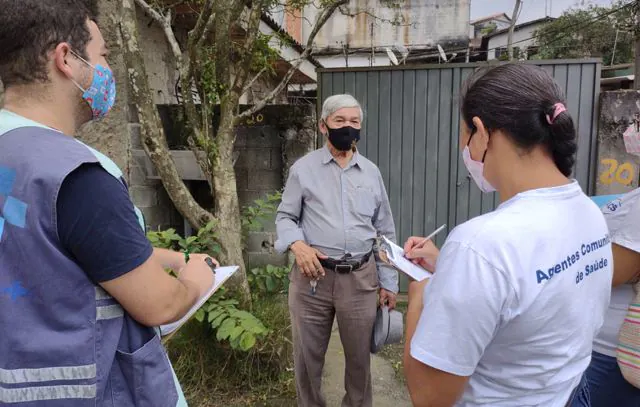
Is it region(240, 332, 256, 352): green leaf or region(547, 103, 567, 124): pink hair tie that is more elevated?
region(547, 103, 567, 124): pink hair tie

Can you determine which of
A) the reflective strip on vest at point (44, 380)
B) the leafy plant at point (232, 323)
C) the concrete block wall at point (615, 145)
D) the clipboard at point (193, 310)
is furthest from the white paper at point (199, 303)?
the concrete block wall at point (615, 145)

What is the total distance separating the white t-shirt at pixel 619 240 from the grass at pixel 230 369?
6.79 ft

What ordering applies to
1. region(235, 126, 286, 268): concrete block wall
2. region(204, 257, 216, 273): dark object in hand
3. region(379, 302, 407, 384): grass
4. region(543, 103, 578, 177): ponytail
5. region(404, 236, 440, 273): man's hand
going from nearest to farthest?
region(543, 103, 578, 177): ponytail → region(204, 257, 216, 273): dark object in hand → region(404, 236, 440, 273): man's hand → region(379, 302, 407, 384): grass → region(235, 126, 286, 268): concrete block wall

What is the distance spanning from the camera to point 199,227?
319 centimetres

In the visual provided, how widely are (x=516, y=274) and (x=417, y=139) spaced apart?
3.88m

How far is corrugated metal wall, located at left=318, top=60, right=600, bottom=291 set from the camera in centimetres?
465

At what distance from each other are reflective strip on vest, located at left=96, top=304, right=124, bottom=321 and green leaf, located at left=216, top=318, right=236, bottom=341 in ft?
5.28

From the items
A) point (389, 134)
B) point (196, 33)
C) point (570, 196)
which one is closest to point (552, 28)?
point (389, 134)

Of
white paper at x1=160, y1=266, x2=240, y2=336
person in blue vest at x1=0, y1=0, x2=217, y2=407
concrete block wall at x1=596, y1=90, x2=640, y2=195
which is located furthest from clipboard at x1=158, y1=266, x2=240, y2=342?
concrete block wall at x1=596, y1=90, x2=640, y2=195

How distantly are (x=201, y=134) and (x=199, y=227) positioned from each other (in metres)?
0.67

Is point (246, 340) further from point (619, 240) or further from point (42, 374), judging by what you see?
point (619, 240)

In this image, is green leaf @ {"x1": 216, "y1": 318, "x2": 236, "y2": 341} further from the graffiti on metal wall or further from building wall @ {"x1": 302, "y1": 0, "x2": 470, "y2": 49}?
building wall @ {"x1": 302, "y1": 0, "x2": 470, "y2": 49}

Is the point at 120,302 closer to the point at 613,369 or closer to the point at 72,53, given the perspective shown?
the point at 72,53

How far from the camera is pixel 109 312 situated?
1.03 meters
